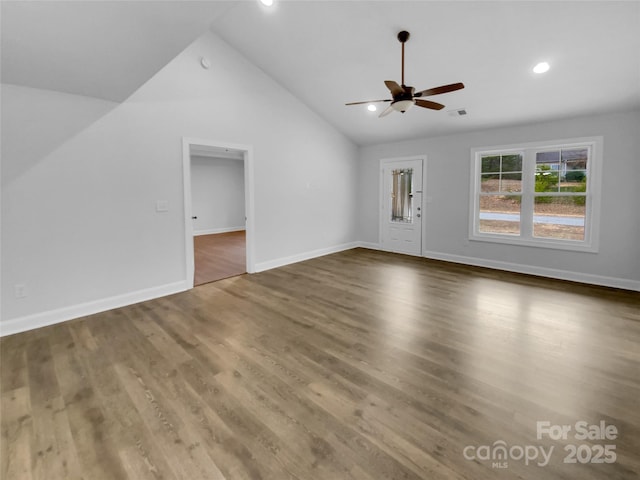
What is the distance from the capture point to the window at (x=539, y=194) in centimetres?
465

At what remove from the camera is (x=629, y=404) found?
200 cm

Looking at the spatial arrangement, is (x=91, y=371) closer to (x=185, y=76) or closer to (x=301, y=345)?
(x=301, y=345)

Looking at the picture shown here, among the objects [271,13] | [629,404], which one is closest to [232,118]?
[271,13]

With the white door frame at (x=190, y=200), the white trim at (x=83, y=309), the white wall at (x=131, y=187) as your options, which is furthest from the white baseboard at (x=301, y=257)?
the white trim at (x=83, y=309)

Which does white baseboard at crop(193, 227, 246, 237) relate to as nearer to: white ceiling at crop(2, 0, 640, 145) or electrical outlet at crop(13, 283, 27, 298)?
white ceiling at crop(2, 0, 640, 145)

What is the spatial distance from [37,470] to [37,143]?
3.05 meters

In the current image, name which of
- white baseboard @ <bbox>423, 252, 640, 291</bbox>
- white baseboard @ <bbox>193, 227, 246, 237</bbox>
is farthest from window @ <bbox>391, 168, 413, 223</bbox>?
white baseboard @ <bbox>193, 227, 246, 237</bbox>

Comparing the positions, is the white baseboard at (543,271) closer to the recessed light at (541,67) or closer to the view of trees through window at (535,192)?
the view of trees through window at (535,192)

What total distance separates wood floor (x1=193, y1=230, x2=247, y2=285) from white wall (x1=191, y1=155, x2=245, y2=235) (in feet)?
2.02

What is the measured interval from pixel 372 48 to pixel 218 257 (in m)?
4.71

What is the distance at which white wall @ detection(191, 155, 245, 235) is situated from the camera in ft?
30.8

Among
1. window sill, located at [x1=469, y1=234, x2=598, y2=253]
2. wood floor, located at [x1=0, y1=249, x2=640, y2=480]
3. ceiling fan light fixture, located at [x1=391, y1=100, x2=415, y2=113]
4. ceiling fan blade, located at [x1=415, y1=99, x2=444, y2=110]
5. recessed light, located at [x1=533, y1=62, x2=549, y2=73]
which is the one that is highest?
recessed light, located at [x1=533, y1=62, x2=549, y2=73]

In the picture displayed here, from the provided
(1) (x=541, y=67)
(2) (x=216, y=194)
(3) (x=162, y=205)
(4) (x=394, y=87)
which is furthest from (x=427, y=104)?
(2) (x=216, y=194)

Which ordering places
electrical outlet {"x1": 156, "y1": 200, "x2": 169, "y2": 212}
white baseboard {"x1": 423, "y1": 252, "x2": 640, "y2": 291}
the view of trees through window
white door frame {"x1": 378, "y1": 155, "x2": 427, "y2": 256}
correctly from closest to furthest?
1. electrical outlet {"x1": 156, "y1": 200, "x2": 169, "y2": 212}
2. white baseboard {"x1": 423, "y1": 252, "x2": 640, "y2": 291}
3. the view of trees through window
4. white door frame {"x1": 378, "y1": 155, "x2": 427, "y2": 256}
